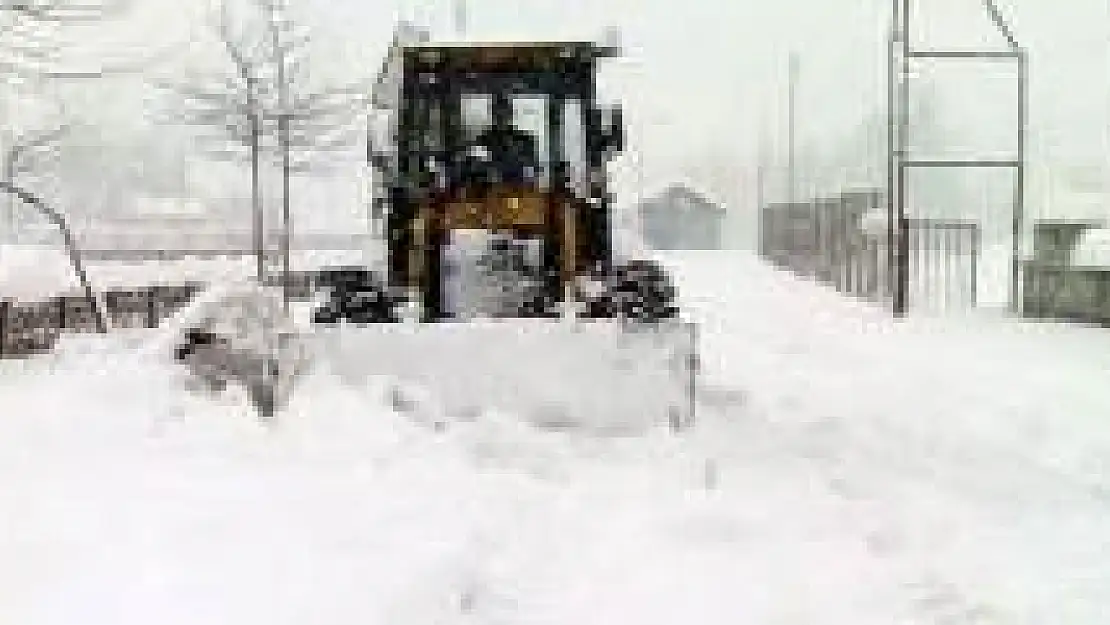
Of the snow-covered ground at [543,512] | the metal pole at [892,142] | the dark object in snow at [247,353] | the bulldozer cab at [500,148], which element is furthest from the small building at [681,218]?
the dark object in snow at [247,353]

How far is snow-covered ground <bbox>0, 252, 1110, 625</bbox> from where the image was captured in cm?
445

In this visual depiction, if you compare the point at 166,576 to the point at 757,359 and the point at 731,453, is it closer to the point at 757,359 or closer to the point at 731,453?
the point at 731,453

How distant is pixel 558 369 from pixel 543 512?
1549 mm

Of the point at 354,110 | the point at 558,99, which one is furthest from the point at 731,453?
the point at 354,110

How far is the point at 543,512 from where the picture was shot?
5.73m

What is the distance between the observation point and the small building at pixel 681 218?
53969mm

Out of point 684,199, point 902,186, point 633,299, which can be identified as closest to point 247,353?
point 633,299

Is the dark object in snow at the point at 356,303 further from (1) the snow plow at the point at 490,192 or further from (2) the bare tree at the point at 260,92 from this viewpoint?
(2) the bare tree at the point at 260,92

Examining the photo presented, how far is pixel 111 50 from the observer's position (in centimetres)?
1852

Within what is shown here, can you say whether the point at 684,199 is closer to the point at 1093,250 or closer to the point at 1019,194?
the point at 1019,194

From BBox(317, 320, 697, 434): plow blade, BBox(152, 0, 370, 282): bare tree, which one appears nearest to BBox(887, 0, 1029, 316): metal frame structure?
BBox(317, 320, 697, 434): plow blade

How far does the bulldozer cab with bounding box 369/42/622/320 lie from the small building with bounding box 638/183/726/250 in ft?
148

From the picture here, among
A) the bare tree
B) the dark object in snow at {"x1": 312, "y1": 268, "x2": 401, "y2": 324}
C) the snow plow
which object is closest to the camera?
the dark object in snow at {"x1": 312, "y1": 268, "x2": 401, "y2": 324}

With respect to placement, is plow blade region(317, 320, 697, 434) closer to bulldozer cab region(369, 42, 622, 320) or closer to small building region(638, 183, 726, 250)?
bulldozer cab region(369, 42, 622, 320)
